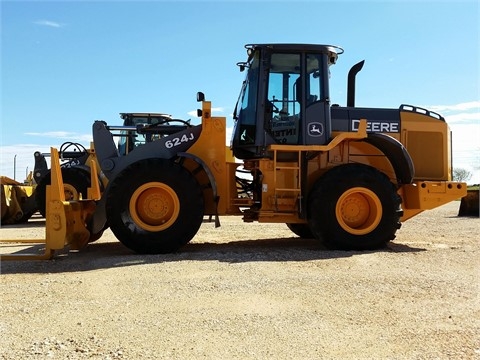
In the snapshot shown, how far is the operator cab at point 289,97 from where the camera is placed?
25.3 ft

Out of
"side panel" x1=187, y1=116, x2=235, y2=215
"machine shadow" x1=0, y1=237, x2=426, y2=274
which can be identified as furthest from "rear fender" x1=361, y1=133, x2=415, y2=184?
"side panel" x1=187, y1=116, x2=235, y2=215

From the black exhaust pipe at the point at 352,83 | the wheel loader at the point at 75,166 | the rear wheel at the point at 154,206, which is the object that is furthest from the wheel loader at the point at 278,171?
the wheel loader at the point at 75,166

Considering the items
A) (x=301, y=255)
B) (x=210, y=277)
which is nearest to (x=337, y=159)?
(x=301, y=255)

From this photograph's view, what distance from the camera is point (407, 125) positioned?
8.39m

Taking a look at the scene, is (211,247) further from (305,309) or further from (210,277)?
(305,309)

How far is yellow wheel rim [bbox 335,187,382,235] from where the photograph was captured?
7551 mm

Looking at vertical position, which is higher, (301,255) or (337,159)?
(337,159)

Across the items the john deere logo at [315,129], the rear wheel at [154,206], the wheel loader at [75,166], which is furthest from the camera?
the wheel loader at [75,166]

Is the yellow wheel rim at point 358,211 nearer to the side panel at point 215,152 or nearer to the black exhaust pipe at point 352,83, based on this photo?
the side panel at point 215,152

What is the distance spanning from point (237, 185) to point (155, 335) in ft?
15.0

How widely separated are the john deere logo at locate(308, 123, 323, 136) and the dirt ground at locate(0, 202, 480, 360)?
1824 millimetres

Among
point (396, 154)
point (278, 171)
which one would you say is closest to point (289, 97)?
point (278, 171)

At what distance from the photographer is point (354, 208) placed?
770 cm

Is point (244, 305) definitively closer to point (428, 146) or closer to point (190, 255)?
point (190, 255)
